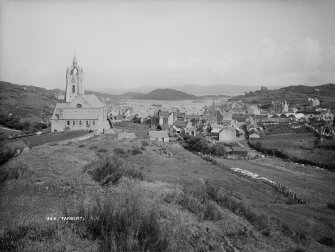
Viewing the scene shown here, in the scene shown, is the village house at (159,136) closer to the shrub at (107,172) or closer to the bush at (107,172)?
the bush at (107,172)

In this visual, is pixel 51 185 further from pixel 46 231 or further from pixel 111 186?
pixel 46 231

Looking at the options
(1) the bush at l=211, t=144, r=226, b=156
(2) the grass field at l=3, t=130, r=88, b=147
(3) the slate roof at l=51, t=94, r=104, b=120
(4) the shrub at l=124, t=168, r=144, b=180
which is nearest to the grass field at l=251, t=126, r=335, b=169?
(1) the bush at l=211, t=144, r=226, b=156

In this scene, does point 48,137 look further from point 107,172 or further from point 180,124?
point 180,124

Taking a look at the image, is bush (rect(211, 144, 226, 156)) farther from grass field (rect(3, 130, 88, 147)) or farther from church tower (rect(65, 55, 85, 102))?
church tower (rect(65, 55, 85, 102))

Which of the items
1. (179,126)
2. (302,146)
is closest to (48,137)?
(179,126)

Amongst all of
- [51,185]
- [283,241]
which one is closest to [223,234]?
[283,241]

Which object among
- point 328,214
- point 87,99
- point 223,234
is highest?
point 87,99
